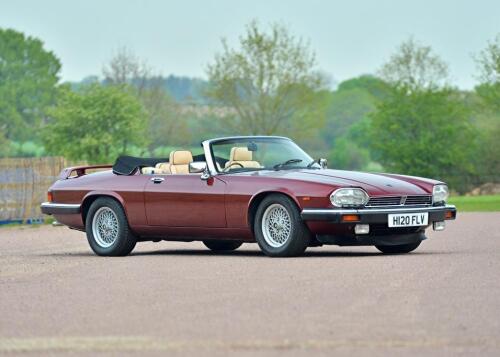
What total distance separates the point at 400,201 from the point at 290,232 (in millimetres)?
1215

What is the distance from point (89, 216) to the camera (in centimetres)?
1695

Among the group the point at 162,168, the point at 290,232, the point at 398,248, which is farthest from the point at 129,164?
the point at 398,248

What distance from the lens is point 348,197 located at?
1483 cm

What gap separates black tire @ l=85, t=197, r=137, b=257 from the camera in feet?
54.6

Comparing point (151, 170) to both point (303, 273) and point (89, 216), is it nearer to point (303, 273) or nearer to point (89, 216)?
point (89, 216)

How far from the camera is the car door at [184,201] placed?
15.7m

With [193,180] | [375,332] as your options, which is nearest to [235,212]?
[193,180]

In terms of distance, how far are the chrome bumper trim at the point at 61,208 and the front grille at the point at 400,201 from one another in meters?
3.98

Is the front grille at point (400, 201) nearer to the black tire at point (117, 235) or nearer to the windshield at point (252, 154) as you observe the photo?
the windshield at point (252, 154)

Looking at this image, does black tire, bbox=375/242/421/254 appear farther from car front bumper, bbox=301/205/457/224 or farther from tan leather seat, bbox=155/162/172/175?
tan leather seat, bbox=155/162/172/175

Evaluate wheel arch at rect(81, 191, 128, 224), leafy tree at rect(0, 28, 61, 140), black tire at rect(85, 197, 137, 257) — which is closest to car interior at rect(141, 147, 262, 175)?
wheel arch at rect(81, 191, 128, 224)

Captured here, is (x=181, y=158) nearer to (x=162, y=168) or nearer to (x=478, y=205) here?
(x=162, y=168)

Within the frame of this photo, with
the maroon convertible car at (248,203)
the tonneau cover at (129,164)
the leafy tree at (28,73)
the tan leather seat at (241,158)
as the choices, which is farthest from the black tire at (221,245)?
the leafy tree at (28,73)

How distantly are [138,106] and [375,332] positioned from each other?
197 feet
